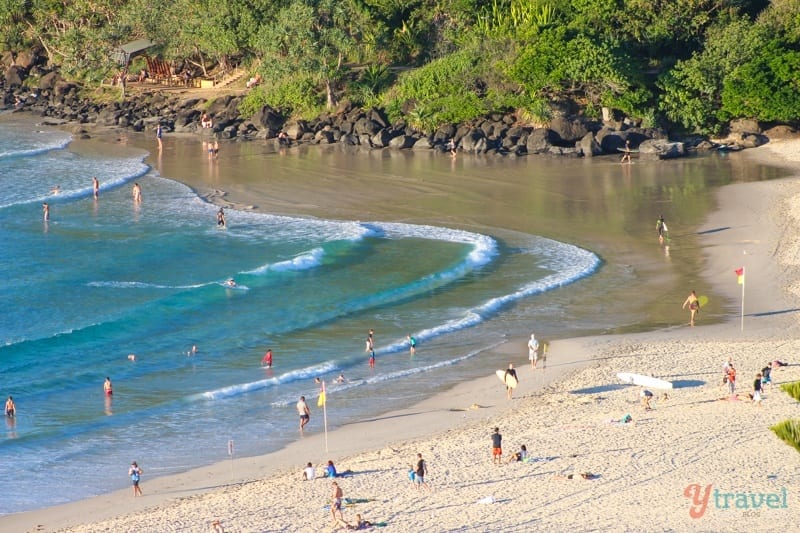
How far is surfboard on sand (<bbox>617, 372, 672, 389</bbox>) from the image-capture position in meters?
26.7

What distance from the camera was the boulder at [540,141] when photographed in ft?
188

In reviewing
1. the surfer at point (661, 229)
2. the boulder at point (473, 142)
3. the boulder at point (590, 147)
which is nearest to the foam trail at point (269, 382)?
the surfer at point (661, 229)

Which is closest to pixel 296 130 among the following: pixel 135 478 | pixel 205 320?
pixel 205 320

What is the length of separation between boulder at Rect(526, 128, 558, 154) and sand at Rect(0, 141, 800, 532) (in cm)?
2742

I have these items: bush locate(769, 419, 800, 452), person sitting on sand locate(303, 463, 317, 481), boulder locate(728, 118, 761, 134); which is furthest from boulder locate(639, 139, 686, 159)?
bush locate(769, 419, 800, 452)

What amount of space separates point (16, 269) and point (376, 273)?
40.3 ft

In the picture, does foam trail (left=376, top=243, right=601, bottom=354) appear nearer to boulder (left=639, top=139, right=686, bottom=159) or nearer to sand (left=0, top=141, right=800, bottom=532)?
sand (left=0, top=141, right=800, bottom=532)

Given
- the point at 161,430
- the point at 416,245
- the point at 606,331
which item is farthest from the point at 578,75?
the point at 161,430

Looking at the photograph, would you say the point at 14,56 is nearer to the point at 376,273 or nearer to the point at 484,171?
the point at 484,171

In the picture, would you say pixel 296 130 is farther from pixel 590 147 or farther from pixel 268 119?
pixel 590 147

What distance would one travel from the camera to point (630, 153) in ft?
184

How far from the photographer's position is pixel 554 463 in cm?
2244

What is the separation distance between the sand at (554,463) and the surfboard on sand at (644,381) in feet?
0.88

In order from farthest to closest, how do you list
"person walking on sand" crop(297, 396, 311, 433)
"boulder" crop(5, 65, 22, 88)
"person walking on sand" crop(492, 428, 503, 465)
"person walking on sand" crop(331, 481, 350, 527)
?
"boulder" crop(5, 65, 22, 88) → "person walking on sand" crop(297, 396, 311, 433) → "person walking on sand" crop(492, 428, 503, 465) → "person walking on sand" crop(331, 481, 350, 527)
